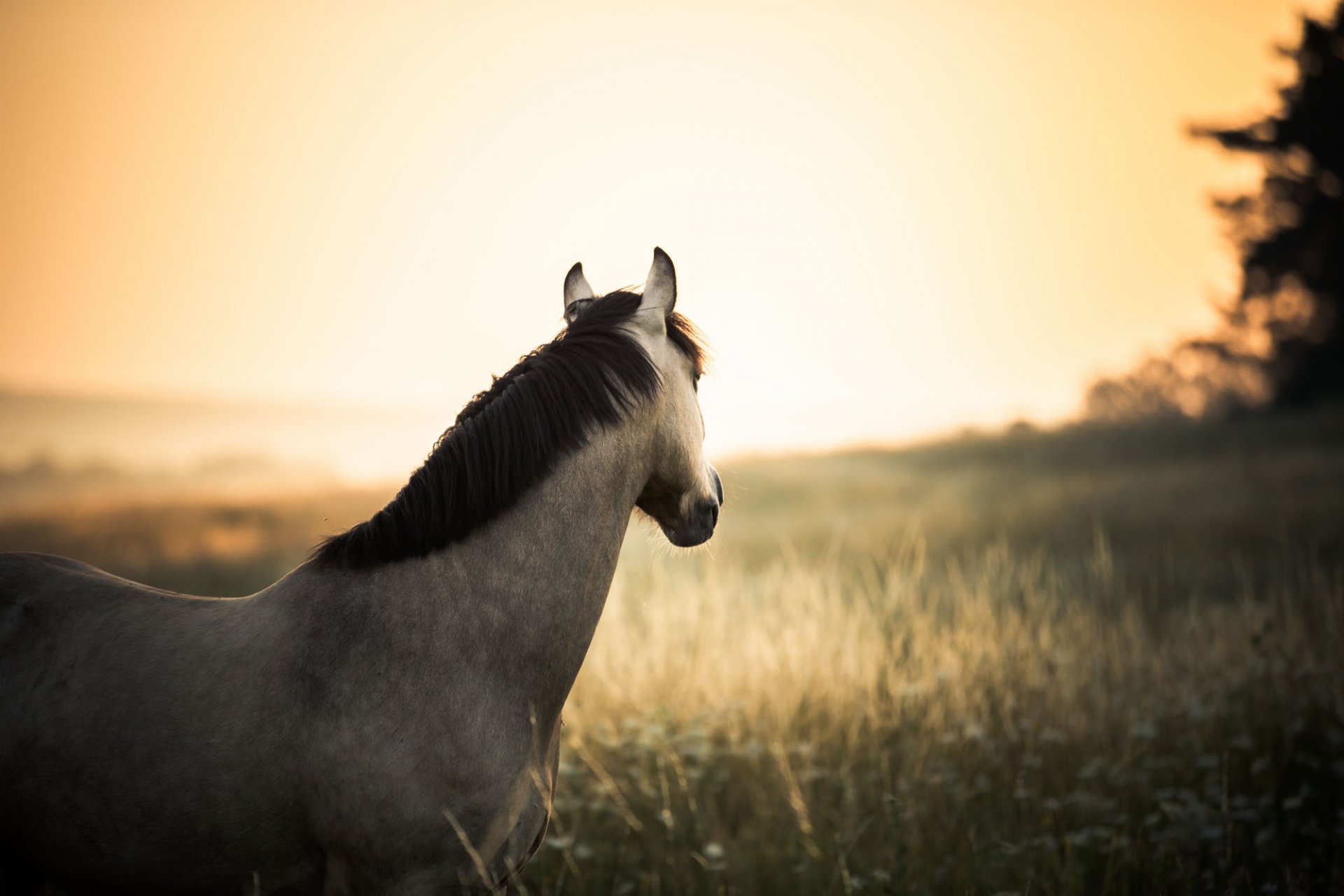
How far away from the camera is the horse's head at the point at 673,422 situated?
247 cm

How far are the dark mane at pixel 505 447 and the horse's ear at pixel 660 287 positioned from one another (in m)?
0.17

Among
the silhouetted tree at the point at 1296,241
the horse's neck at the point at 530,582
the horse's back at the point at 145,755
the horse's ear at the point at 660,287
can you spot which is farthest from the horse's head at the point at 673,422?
the silhouetted tree at the point at 1296,241

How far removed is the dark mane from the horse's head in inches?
3.9

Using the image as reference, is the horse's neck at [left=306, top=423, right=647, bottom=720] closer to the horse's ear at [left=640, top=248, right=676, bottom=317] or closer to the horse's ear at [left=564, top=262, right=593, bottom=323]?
the horse's ear at [left=640, top=248, right=676, bottom=317]

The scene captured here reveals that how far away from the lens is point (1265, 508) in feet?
42.9

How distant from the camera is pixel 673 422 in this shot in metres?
2.50

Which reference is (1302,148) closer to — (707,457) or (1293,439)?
(1293,439)

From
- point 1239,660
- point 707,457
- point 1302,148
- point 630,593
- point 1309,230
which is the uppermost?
point 1302,148

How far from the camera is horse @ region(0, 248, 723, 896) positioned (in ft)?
7.01

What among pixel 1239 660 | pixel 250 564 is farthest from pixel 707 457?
pixel 250 564

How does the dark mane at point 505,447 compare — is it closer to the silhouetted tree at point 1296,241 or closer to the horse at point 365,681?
the horse at point 365,681

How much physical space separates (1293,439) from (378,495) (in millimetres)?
23439

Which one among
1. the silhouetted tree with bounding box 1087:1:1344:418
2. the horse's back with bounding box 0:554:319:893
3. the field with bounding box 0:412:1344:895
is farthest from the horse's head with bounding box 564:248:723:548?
the silhouetted tree with bounding box 1087:1:1344:418

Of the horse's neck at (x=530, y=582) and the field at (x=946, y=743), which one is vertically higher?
the horse's neck at (x=530, y=582)
